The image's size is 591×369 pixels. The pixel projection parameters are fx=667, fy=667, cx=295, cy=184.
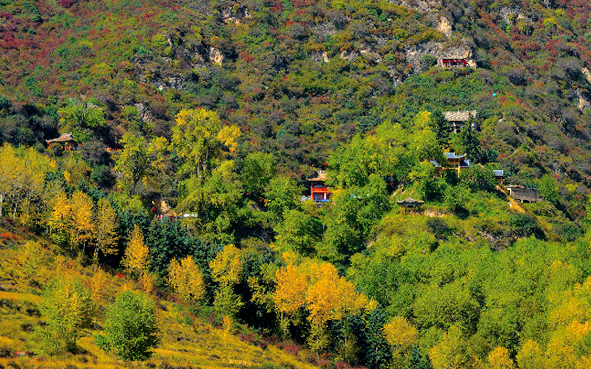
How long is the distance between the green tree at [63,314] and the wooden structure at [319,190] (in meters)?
51.2

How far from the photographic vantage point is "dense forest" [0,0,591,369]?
67.7m

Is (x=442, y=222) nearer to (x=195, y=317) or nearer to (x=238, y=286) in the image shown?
(x=238, y=286)

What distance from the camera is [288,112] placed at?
4953 inches

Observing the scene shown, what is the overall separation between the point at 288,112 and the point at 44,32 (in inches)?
2241

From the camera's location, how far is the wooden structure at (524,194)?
98.4 meters

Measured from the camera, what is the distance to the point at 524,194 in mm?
98500

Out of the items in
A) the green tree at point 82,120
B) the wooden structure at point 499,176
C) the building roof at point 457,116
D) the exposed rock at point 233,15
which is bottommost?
the wooden structure at point 499,176

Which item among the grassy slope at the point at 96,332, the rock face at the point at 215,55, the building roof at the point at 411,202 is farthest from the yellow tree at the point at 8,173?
the rock face at the point at 215,55

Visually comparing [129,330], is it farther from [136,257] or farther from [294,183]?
[294,183]

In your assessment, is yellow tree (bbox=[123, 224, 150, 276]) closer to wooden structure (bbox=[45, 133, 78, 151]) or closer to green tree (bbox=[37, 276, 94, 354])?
green tree (bbox=[37, 276, 94, 354])

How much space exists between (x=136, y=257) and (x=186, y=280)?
19.4 ft

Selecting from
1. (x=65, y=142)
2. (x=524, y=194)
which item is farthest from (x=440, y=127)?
(x=65, y=142)

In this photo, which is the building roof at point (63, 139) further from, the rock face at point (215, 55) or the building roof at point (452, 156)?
the building roof at point (452, 156)

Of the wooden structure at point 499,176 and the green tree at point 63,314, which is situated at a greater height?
the green tree at point 63,314
